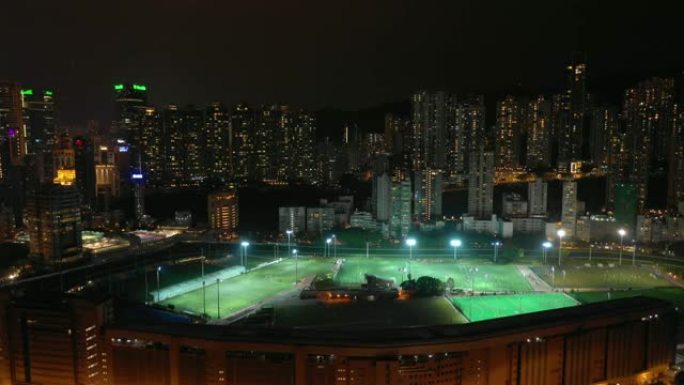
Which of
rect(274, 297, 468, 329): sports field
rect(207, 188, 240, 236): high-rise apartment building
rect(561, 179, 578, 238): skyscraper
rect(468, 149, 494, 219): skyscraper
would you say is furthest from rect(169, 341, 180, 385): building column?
rect(468, 149, 494, 219): skyscraper

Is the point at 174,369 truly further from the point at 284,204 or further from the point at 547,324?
the point at 284,204

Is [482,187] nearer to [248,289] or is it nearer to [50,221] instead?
[248,289]

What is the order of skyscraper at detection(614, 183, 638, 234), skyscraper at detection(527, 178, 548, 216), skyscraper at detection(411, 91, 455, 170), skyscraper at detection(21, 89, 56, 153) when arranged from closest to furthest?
skyscraper at detection(614, 183, 638, 234) < skyscraper at detection(527, 178, 548, 216) < skyscraper at detection(21, 89, 56, 153) < skyscraper at detection(411, 91, 455, 170)

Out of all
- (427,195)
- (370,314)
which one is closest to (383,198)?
(427,195)

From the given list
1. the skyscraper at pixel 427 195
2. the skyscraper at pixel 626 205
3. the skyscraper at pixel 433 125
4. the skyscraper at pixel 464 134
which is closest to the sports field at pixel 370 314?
the skyscraper at pixel 626 205

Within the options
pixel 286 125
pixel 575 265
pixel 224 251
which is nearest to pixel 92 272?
pixel 224 251

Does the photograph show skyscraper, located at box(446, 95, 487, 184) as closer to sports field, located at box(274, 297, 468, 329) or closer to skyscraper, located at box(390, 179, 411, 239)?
skyscraper, located at box(390, 179, 411, 239)
